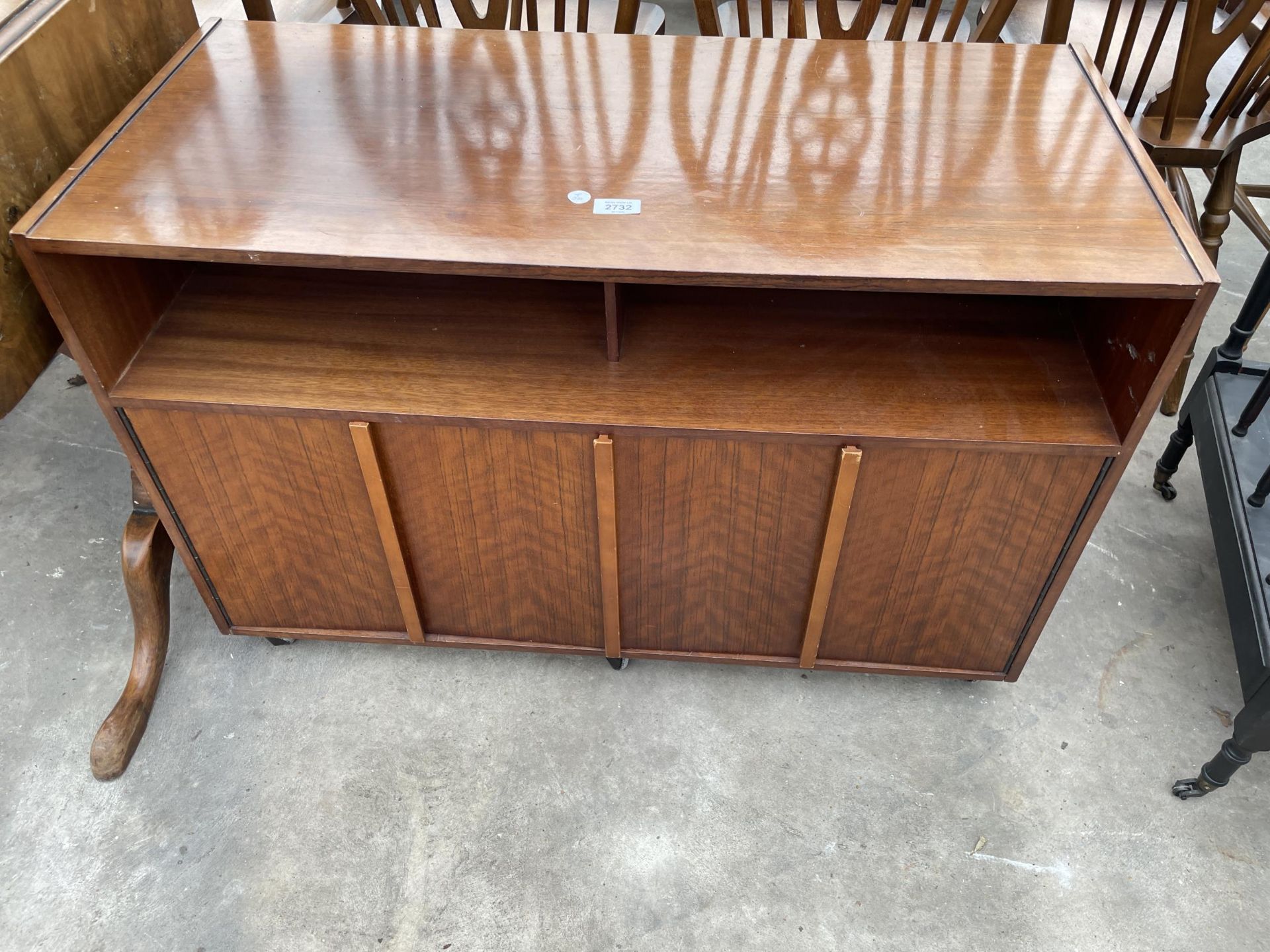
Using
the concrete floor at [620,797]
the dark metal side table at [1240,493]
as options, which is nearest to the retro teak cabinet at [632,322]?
the concrete floor at [620,797]

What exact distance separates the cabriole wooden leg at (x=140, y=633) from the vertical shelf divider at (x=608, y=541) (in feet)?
2.58

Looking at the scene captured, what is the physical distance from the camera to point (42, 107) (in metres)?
1.30

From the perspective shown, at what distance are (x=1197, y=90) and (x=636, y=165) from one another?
138 cm

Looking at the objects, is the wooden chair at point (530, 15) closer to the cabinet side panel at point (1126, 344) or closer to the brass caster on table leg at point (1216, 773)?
the cabinet side panel at point (1126, 344)

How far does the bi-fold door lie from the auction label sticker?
1.00 ft

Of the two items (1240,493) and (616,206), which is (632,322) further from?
(1240,493)

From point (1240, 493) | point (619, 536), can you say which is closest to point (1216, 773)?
point (1240, 493)

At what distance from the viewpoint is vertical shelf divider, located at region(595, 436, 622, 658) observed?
4.42 ft

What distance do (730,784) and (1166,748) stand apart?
0.79 meters

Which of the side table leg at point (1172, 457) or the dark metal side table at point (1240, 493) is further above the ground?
the dark metal side table at point (1240, 493)

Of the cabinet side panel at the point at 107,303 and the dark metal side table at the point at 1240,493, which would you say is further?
the dark metal side table at the point at 1240,493

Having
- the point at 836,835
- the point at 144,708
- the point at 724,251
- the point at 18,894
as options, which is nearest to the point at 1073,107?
the point at 724,251

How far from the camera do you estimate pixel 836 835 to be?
158cm

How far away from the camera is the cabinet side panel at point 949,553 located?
1.34m
